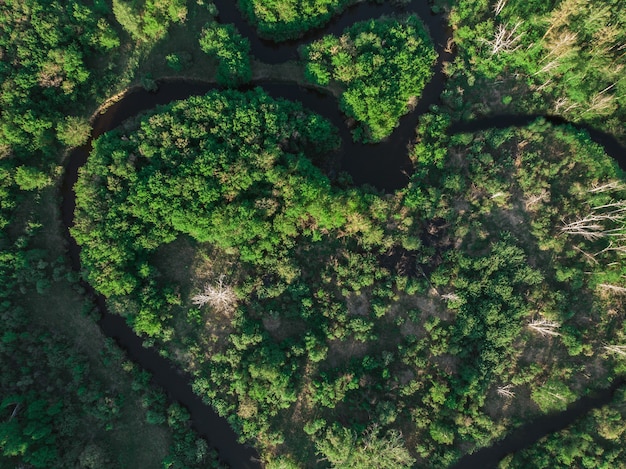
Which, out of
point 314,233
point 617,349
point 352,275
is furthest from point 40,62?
point 617,349

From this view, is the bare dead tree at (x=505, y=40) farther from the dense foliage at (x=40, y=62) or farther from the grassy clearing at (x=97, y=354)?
the grassy clearing at (x=97, y=354)

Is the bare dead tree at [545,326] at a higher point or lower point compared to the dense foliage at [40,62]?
lower

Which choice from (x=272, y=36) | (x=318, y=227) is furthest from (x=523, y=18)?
(x=318, y=227)

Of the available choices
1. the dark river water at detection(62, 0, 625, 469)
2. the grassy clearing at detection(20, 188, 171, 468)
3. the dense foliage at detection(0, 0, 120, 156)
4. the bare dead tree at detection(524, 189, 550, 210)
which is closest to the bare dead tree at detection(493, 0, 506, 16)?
the dark river water at detection(62, 0, 625, 469)

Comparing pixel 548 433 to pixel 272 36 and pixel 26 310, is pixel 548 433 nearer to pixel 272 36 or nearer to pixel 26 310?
pixel 272 36

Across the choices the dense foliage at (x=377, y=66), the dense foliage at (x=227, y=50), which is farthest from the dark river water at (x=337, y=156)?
the dense foliage at (x=227, y=50)

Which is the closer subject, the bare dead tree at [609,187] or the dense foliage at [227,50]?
the dense foliage at [227,50]

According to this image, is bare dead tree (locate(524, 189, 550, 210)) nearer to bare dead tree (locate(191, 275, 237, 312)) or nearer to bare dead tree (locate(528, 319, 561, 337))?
bare dead tree (locate(528, 319, 561, 337))
